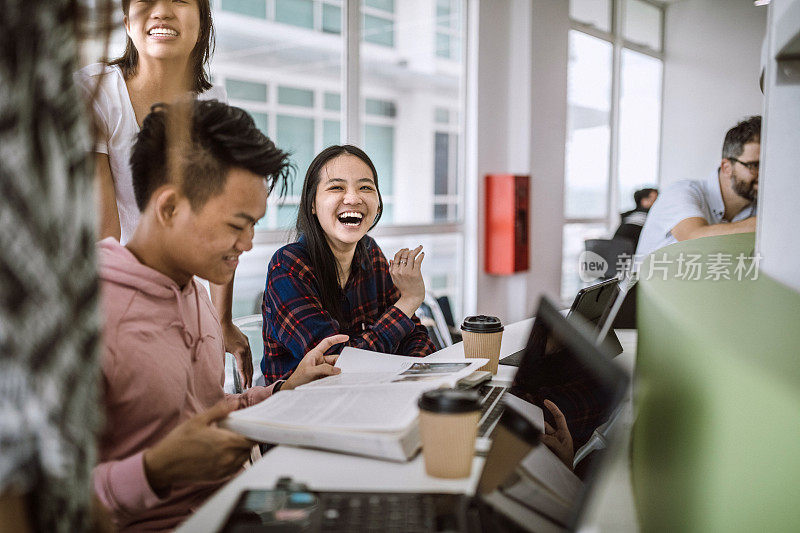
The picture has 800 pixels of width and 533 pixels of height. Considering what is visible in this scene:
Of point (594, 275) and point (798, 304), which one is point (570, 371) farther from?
point (594, 275)

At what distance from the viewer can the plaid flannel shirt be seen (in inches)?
73.1

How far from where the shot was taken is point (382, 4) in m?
4.74

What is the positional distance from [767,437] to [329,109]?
420 centimetres

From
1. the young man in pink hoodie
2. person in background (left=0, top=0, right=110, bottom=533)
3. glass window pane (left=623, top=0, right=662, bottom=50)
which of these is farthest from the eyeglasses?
→ glass window pane (left=623, top=0, right=662, bottom=50)

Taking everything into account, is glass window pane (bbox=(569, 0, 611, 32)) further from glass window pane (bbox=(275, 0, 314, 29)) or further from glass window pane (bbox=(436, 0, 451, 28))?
glass window pane (bbox=(275, 0, 314, 29))

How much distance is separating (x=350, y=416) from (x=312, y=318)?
85 centimetres

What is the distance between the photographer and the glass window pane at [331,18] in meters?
4.44

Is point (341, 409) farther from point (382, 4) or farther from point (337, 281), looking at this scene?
point (382, 4)

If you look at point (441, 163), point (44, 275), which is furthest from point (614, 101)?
point (44, 275)

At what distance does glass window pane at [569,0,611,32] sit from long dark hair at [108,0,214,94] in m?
5.08

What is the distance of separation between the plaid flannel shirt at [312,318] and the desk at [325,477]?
0.82 m

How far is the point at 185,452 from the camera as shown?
91 cm

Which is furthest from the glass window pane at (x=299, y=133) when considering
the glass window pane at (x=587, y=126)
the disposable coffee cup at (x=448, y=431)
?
the disposable coffee cup at (x=448, y=431)

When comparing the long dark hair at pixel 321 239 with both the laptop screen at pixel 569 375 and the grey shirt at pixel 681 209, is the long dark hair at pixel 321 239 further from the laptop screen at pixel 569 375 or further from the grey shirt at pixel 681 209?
the grey shirt at pixel 681 209
